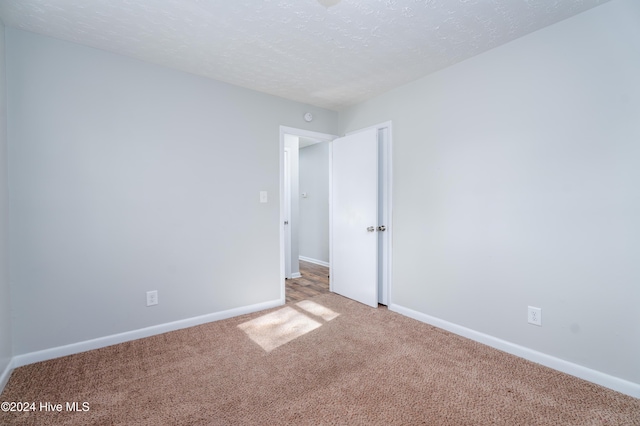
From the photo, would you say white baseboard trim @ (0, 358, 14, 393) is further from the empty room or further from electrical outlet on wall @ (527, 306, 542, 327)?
electrical outlet on wall @ (527, 306, 542, 327)

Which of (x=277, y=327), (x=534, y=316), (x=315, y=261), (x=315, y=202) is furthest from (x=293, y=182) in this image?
(x=534, y=316)

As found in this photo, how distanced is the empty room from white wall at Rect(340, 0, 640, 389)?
13mm

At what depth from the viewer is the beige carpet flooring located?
1649 mm

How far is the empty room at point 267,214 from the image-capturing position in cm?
184

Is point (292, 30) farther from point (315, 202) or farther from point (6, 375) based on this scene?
point (315, 202)

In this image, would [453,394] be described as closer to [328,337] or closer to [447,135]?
[328,337]

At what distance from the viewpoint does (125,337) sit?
253 cm

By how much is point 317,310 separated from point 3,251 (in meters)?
2.61

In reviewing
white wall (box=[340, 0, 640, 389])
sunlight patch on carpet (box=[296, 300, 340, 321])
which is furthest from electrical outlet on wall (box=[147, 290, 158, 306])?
white wall (box=[340, 0, 640, 389])

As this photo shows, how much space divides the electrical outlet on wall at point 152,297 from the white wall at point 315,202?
339 centimetres

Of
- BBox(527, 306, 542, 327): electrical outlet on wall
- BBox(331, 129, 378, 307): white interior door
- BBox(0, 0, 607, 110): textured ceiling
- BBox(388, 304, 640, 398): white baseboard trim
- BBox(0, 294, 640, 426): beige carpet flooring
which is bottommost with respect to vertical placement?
BBox(0, 294, 640, 426): beige carpet flooring

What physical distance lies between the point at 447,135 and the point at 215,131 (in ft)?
7.39

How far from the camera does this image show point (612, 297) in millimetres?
1896

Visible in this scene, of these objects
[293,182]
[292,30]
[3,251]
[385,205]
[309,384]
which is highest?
[292,30]
